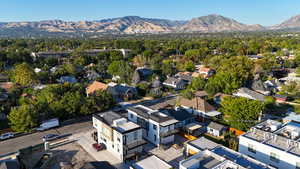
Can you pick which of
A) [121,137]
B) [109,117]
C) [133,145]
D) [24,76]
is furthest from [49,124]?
[24,76]

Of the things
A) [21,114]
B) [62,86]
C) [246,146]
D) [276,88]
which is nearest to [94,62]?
[62,86]

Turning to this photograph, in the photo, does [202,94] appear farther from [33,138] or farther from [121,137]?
[33,138]

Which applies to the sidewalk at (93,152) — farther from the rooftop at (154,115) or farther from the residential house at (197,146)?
the residential house at (197,146)

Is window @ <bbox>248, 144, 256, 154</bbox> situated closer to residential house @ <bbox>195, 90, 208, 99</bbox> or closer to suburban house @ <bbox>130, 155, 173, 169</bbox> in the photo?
suburban house @ <bbox>130, 155, 173, 169</bbox>

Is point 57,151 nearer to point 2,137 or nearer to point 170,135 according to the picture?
point 2,137

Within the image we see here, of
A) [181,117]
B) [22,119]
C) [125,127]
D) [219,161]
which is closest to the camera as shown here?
[219,161]

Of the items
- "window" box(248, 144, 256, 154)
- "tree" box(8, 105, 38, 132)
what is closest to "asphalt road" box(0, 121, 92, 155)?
"tree" box(8, 105, 38, 132)
